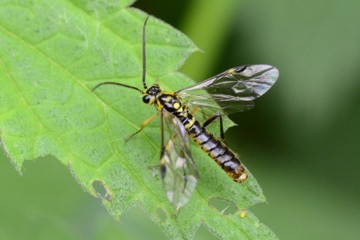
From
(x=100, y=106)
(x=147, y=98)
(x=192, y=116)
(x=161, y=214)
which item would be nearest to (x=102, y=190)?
(x=161, y=214)

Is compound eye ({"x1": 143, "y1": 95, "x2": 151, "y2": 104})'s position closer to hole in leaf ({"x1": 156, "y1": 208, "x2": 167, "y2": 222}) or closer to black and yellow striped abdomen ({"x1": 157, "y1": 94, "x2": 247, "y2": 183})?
black and yellow striped abdomen ({"x1": 157, "y1": 94, "x2": 247, "y2": 183})

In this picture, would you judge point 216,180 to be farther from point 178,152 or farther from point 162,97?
point 162,97

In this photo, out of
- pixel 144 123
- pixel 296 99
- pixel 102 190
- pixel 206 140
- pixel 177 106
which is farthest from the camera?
pixel 296 99

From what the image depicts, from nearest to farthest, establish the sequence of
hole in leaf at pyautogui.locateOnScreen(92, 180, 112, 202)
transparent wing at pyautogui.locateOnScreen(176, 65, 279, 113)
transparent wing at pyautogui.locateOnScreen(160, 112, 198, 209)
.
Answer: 1. transparent wing at pyautogui.locateOnScreen(160, 112, 198, 209)
2. hole in leaf at pyautogui.locateOnScreen(92, 180, 112, 202)
3. transparent wing at pyautogui.locateOnScreen(176, 65, 279, 113)

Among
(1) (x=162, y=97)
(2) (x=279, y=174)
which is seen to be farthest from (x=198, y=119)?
(2) (x=279, y=174)

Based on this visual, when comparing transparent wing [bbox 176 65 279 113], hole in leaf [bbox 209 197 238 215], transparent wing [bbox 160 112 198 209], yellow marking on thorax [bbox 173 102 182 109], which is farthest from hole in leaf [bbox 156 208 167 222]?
transparent wing [bbox 176 65 279 113]

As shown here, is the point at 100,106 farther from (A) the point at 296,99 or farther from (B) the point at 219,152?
(A) the point at 296,99

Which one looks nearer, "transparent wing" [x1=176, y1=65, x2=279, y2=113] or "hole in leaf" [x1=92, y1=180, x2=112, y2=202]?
"hole in leaf" [x1=92, y1=180, x2=112, y2=202]

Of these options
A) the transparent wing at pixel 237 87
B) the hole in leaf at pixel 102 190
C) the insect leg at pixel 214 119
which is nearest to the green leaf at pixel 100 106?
the hole in leaf at pixel 102 190
